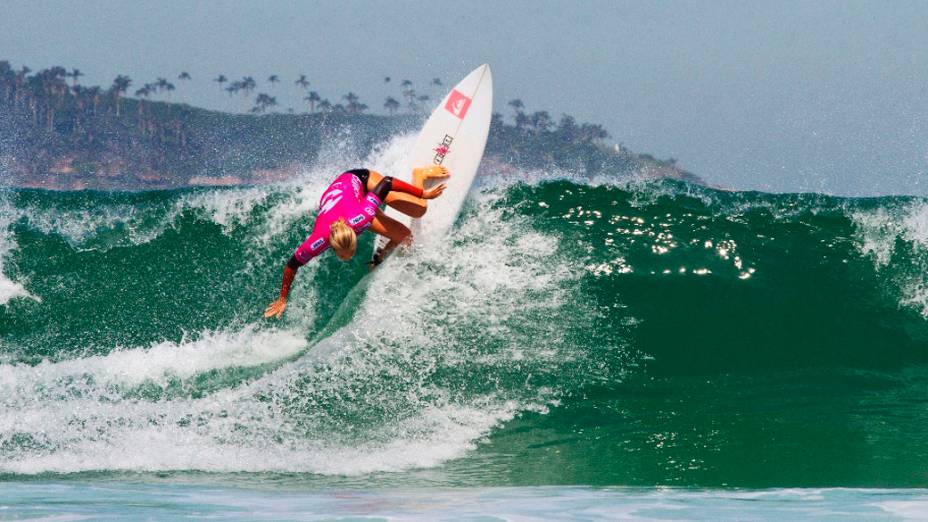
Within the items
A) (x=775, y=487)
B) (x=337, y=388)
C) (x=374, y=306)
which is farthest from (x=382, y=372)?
(x=775, y=487)

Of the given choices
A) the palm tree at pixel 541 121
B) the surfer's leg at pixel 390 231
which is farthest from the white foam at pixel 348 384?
the palm tree at pixel 541 121

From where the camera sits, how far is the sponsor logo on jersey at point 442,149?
26.6 ft

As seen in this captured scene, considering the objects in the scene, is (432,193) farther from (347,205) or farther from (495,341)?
(495,341)

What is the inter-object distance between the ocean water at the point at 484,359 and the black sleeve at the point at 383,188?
0.81 m

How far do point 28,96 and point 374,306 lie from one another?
417 ft

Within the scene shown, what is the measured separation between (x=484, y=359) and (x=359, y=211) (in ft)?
4.48

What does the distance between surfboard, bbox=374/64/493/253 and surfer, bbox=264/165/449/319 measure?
1.16ft

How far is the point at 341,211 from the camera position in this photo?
21.1ft

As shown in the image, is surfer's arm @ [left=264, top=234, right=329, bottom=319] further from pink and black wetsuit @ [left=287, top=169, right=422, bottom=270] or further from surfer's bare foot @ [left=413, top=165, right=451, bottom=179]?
surfer's bare foot @ [left=413, top=165, right=451, bottom=179]

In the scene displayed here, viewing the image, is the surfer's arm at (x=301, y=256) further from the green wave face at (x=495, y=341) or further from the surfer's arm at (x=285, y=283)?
the green wave face at (x=495, y=341)

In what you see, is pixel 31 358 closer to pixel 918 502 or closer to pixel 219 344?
pixel 219 344

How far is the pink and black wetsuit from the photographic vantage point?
6.25m

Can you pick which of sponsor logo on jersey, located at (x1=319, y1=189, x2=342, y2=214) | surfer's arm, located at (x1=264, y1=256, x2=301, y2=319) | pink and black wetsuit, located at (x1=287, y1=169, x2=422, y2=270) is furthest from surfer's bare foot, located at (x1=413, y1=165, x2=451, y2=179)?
surfer's arm, located at (x1=264, y1=256, x2=301, y2=319)

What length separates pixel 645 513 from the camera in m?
3.91
